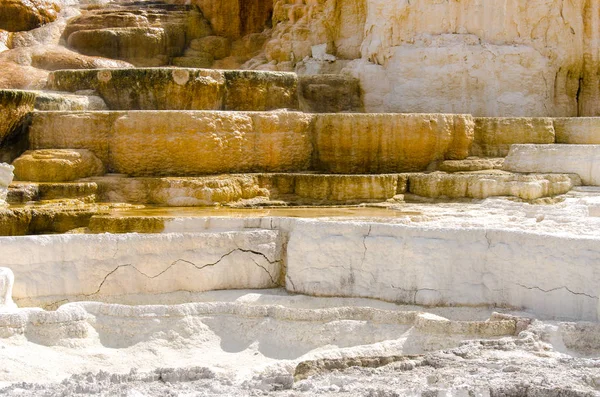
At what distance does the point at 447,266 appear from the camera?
5.62m

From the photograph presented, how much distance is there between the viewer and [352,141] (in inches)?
332

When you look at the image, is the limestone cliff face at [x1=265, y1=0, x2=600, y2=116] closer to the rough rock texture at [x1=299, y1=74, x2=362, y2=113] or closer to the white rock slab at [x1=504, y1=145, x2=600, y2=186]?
A: the rough rock texture at [x1=299, y1=74, x2=362, y2=113]

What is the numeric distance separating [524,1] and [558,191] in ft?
11.2

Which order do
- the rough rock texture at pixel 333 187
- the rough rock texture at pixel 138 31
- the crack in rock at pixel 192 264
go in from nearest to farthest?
the crack in rock at pixel 192 264
the rough rock texture at pixel 333 187
the rough rock texture at pixel 138 31

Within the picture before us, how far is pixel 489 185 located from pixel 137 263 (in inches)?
131

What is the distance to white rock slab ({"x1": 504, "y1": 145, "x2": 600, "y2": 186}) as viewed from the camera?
7.98 m

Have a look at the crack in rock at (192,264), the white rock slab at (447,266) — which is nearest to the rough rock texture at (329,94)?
the crack in rock at (192,264)

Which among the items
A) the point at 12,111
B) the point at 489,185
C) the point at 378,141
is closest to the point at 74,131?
the point at 12,111

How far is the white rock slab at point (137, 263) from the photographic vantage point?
5656mm

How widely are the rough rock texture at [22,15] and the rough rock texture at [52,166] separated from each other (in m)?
7.04

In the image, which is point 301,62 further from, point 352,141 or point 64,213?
point 64,213

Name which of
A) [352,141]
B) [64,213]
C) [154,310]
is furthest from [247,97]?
[154,310]

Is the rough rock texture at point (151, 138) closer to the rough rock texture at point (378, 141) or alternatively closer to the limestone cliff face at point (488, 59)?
the rough rock texture at point (378, 141)

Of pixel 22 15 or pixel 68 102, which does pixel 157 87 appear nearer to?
pixel 68 102
